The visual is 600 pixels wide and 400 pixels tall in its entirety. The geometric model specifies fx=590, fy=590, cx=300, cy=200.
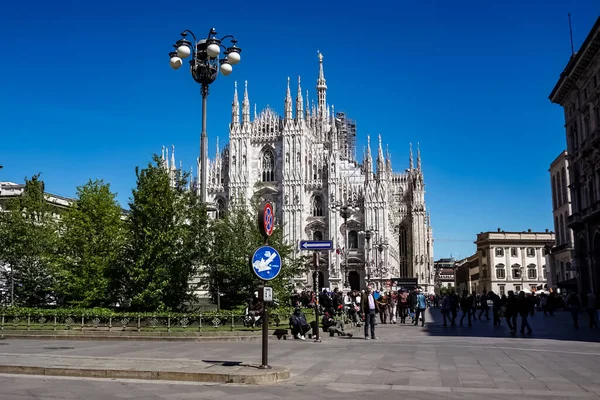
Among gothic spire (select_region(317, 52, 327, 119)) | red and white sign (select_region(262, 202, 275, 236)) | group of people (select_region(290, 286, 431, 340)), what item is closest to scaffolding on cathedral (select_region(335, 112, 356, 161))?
gothic spire (select_region(317, 52, 327, 119))

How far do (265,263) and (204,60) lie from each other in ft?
31.1

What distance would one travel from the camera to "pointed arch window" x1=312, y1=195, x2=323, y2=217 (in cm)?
7488

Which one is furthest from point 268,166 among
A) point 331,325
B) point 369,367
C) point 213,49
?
point 369,367

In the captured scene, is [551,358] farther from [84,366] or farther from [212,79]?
[212,79]

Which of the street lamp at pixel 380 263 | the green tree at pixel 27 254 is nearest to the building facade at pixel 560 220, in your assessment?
the street lamp at pixel 380 263

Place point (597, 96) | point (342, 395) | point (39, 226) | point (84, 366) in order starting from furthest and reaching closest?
point (597, 96) → point (39, 226) → point (84, 366) → point (342, 395)

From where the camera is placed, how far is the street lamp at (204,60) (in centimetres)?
1683

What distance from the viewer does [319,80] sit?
94.6 m

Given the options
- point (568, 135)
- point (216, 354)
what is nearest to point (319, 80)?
point (568, 135)

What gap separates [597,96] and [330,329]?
27.7m

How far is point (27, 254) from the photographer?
29.2 m

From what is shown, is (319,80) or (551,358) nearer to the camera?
(551,358)

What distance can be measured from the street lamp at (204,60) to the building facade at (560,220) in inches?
1933

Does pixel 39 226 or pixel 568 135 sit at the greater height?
pixel 568 135
